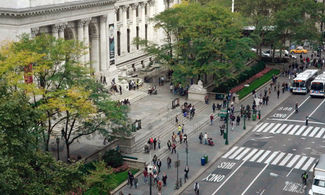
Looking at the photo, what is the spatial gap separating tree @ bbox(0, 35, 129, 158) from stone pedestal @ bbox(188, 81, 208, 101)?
22734 millimetres

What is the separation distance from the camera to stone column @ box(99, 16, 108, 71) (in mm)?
79250

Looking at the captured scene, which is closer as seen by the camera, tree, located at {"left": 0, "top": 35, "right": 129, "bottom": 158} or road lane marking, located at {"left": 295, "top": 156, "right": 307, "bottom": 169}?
tree, located at {"left": 0, "top": 35, "right": 129, "bottom": 158}

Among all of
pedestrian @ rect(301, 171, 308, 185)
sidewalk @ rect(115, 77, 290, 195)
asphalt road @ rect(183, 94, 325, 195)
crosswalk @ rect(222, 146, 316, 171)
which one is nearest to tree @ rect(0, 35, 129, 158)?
sidewalk @ rect(115, 77, 290, 195)

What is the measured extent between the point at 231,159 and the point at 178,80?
Result: 22117 mm

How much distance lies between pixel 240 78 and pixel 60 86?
3956 centimetres

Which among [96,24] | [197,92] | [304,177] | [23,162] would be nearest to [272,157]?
[304,177]

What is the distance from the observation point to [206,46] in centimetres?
7631

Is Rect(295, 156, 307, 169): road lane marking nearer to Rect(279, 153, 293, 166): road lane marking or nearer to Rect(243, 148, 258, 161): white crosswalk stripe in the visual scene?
Rect(279, 153, 293, 166): road lane marking

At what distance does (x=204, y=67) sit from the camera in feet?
252

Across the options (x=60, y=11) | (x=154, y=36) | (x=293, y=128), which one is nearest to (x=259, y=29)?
(x=154, y=36)

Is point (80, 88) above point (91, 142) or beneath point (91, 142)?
above

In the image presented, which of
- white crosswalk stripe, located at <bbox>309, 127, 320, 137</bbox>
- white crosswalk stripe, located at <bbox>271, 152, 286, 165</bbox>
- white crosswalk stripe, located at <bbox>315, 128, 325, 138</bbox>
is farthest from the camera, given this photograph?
white crosswalk stripe, located at <bbox>309, 127, 320, 137</bbox>

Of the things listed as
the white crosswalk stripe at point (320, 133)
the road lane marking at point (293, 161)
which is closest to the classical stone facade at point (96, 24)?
the road lane marking at point (293, 161)

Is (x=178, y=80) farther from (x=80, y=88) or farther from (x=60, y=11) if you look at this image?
(x=80, y=88)
